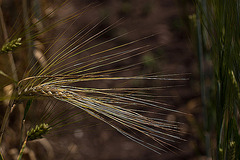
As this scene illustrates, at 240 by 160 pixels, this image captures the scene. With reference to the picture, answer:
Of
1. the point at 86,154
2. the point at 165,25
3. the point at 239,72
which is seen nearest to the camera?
the point at 239,72

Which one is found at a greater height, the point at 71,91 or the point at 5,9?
the point at 5,9

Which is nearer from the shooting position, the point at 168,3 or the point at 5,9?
the point at 5,9

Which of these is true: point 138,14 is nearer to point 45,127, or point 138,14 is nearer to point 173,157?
point 173,157

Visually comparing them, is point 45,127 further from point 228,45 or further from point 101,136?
point 101,136

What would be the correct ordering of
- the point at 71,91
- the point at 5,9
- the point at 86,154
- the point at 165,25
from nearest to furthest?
the point at 71,91 < the point at 5,9 < the point at 86,154 < the point at 165,25

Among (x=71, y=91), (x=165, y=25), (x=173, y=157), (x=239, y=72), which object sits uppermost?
(x=71, y=91)

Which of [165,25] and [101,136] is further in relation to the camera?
[165,25]

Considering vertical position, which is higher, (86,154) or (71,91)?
(71,91)

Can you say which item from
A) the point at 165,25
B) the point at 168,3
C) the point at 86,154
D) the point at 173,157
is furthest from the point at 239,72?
the point at 168,3

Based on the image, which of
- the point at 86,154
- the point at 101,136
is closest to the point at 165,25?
the point at 101,136
